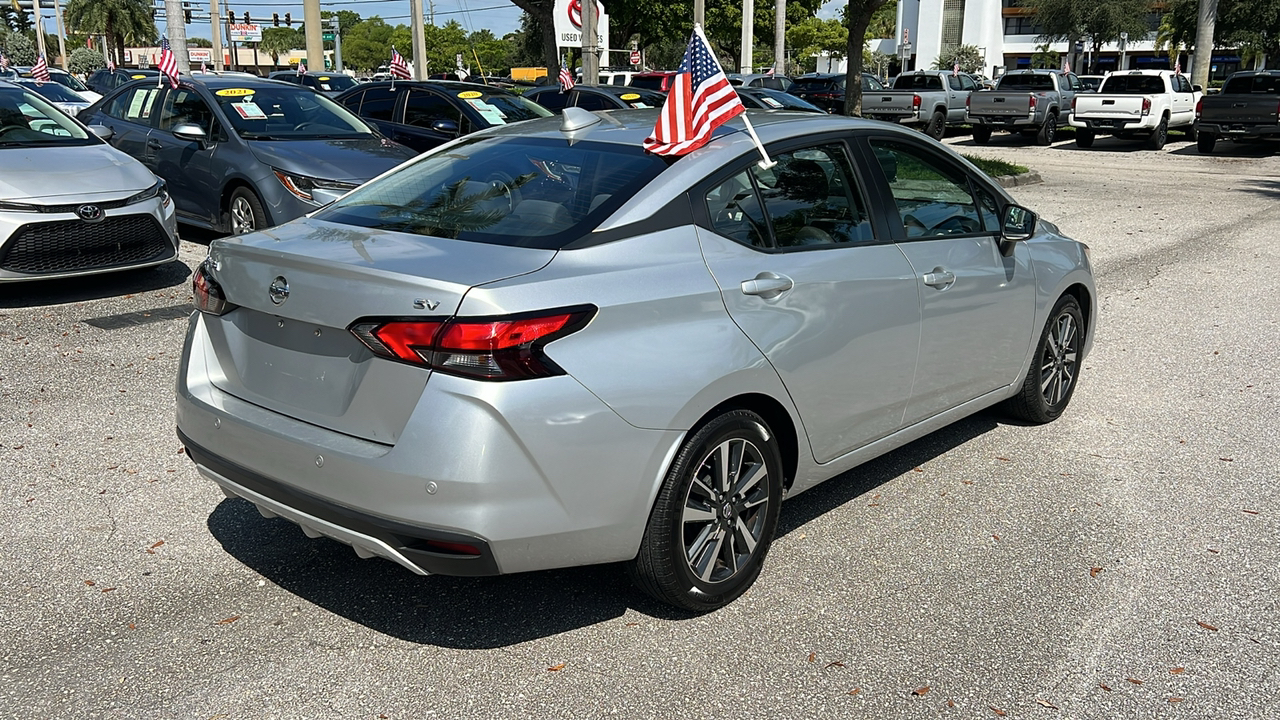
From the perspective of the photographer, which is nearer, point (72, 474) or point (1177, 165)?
point (72, 474)

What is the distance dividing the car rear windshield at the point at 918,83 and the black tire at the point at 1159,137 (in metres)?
5.89

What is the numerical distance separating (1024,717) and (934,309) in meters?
1.80

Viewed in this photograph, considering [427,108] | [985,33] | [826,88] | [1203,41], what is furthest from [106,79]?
[985,33]

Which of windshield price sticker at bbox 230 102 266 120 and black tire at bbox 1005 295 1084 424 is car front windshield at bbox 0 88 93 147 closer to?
windshield price sticker at bbox 230 102 266 120

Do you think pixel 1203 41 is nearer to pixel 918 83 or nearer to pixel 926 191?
pixel 918 83

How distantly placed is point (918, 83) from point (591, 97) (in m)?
15.2

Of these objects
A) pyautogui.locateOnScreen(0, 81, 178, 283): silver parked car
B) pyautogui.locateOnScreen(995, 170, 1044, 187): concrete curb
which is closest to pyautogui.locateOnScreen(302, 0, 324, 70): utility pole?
pyautogui.locateOnScreen(995, 170, 1044, 187): concrete curb

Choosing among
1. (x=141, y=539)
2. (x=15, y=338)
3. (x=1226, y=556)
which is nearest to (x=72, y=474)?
(x=141, y=539)

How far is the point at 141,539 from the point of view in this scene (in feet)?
14.4

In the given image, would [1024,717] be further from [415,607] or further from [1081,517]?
[415,607]

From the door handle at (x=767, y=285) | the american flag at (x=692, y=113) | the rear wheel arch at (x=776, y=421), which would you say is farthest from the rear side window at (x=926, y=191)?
the rear wheel arch at (x=776, y=421)

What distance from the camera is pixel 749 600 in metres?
3.98

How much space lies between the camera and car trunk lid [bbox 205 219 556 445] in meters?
3.19

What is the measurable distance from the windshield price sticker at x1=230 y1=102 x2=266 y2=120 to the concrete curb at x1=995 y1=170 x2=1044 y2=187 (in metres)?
11.4
